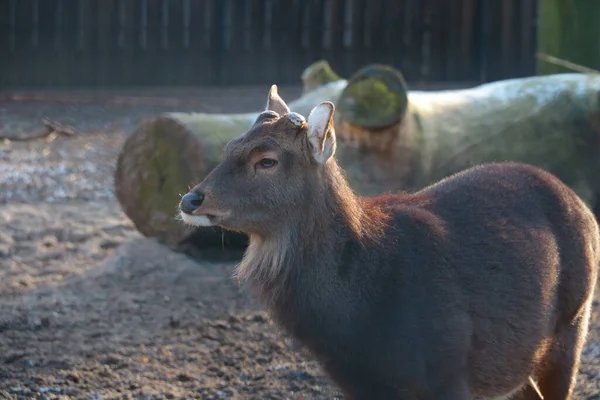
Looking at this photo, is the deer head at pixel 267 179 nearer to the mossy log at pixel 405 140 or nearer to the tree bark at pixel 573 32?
the mossy log at pixel 405 140

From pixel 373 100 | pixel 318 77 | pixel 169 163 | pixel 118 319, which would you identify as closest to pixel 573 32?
pixel 318 77

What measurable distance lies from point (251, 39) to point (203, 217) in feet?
41.6

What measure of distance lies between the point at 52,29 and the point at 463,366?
1273cm

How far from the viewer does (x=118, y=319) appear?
6715 millimetres

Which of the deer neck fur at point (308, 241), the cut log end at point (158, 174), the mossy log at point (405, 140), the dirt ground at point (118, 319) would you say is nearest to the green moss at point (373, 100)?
the mossy log at point (405, 140)

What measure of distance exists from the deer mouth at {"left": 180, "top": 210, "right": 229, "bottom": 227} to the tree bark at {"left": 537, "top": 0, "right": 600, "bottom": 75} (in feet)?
18.9

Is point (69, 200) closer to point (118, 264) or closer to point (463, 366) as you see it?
point (118, 264)

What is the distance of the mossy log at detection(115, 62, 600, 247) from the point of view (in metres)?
7.46

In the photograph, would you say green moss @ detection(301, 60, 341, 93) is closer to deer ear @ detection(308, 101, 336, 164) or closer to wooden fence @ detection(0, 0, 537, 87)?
deer ear @ detection(308, 101, 336, 164)

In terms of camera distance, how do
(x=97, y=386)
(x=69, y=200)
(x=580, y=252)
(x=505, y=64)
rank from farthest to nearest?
(x=505, y=64), (x=69, y=200), (x=97, y=386), (x=580, y=252)

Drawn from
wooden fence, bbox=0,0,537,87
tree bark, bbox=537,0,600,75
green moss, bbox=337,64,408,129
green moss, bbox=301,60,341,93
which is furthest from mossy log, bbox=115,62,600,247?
wooden fence, bbox=0,0,537,87

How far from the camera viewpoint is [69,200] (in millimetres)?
9852

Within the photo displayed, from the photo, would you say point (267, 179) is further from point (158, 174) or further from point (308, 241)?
point (158, 174)

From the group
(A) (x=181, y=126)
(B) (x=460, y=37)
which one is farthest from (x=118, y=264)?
(B) (x=460, y=37)
